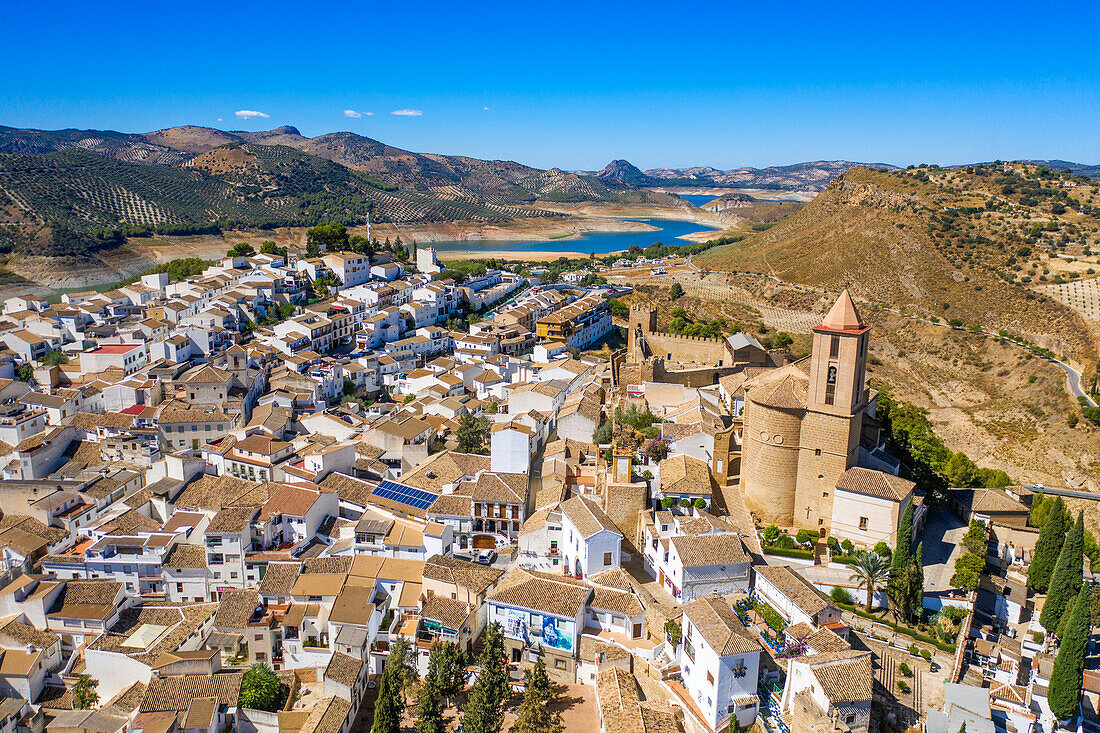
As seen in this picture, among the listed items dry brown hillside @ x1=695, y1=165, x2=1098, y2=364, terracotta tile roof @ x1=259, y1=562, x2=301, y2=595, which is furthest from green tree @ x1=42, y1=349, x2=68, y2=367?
dry brown hillside @ x1=695, y1=165, x2=1098, y2=364

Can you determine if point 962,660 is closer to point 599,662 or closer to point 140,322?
point 599,662

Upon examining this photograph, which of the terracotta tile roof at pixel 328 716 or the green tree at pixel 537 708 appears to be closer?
the green tree at pixel 537 708

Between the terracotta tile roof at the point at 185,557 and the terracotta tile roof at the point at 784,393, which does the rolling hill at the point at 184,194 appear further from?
the terracotta tile roof at the point at 784,393

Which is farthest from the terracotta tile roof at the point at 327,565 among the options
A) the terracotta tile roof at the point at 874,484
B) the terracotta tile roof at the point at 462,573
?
the terracotta tile roof at the point at 874,484

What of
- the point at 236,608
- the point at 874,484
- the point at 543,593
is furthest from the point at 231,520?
the point at 874,484

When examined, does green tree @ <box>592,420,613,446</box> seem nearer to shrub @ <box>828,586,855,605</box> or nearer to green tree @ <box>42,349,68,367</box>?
shrub @ <box>828,586,855,605</box>

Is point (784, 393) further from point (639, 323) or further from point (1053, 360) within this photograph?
point (1053, 360)

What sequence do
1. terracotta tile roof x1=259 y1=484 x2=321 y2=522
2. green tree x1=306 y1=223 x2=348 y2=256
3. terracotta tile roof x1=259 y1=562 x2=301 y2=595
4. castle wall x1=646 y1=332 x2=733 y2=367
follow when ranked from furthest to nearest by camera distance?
green tree x1=306 y1=223 x2=348 y2=256 → castle wall x1=646 y1=332 x2=733 y2=367 → terracotta tile roof x1=259 y1=484 x2=321 y2=522 → terracotta tile roof x1=259 y1=562 x2=301 y2=595
